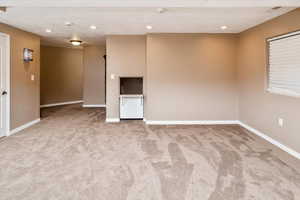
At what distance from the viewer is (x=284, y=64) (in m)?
4.28

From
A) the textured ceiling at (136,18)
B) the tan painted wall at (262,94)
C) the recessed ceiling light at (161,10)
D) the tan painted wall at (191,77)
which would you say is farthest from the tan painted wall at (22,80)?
the tan painted wall at (262,94)

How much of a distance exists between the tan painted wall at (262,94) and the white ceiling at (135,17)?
0.76ft

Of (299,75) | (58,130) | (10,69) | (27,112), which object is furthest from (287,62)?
(27,112)

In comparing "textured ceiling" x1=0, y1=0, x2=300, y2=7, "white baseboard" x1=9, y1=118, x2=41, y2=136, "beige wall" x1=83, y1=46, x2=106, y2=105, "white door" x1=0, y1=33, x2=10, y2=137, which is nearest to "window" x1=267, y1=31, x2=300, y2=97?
"textured ceiling" x1=0, y1=0, x2=300, y2=7

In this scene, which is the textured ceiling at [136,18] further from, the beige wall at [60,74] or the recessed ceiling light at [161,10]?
the beige wall at [60,74]

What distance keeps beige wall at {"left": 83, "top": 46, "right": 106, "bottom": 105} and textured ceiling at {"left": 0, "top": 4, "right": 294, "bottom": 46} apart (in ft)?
12.5

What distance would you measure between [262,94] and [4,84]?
5.38m

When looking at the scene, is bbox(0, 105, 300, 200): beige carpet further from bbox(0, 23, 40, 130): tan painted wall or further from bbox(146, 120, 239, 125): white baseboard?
bbox(146, 120, 239, 125): white baseboard

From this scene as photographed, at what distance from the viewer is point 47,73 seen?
10016 mm

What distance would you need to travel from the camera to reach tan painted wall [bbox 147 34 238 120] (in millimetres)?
6238

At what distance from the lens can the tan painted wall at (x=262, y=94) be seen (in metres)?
3.92

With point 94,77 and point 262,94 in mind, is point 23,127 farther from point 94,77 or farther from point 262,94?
point 262,94

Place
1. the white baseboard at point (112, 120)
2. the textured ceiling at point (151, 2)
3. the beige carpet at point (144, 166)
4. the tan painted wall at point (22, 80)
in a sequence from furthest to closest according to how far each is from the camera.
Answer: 1. the white baseboard at point (112, 120)
2. the tan painted wall at point (22, 80)
3. the textured ceiling at point (151, 2)
4. the beige carpet at point (144, 166)

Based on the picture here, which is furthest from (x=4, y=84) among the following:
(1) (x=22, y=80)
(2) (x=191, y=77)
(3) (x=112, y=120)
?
(2) (x=191, y=77)
